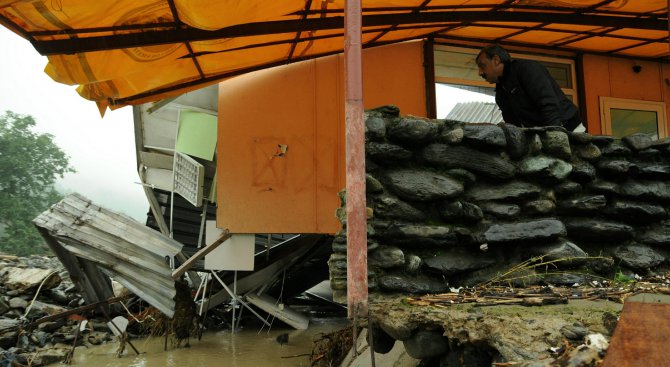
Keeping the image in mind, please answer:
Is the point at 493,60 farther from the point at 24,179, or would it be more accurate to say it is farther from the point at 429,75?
the point at 24,179

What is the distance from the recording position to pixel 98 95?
5.85 m

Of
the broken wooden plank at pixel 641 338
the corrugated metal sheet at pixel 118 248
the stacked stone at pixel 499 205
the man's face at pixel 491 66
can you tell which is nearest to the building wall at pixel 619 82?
the man's face at pixel 491 66

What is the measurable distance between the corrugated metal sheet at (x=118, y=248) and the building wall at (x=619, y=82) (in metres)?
6.28

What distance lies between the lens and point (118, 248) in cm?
739

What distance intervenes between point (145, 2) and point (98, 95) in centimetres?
182

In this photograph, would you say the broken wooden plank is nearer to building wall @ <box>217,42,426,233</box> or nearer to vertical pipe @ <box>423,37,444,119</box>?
building wall @ <box>217,42,426,233</box>

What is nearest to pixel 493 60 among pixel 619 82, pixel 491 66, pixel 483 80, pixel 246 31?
pixel 491 66

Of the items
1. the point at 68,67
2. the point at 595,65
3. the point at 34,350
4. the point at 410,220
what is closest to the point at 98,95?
the point at 68,67

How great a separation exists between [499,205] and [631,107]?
4869 millimetres

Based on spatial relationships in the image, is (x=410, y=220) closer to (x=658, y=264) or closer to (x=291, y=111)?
(x=658, y=264)

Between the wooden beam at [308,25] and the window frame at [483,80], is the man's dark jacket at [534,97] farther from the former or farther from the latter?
the window frame at [483,80]

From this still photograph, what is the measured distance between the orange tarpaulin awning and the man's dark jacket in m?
1.27

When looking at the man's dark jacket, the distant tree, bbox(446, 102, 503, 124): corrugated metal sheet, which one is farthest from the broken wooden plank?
the distant tree

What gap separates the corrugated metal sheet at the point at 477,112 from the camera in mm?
7312
